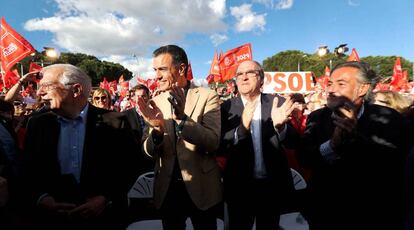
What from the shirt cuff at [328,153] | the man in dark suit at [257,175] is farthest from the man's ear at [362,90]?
the man in dark suit at [257,175]

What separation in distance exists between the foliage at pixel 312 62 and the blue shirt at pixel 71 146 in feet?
203

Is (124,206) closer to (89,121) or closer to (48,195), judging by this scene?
(48,195)

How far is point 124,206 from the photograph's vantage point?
2209 millimetres

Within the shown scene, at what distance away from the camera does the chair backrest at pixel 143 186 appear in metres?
Answer: 3.19

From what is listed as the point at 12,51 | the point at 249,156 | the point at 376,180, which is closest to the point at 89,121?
the point at 249,156

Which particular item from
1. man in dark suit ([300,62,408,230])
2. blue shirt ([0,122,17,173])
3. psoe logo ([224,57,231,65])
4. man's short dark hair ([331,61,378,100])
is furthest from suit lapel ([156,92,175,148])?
psoe logo ([224,57,231,65])

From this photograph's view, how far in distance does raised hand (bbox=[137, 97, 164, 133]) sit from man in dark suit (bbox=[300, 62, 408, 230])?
1.09 m

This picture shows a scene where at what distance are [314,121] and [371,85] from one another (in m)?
0.45

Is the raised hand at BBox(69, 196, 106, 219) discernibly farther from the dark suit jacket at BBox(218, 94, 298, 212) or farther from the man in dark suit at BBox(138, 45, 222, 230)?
the dark suit jacket at BBox(218, 94, 298, 212)

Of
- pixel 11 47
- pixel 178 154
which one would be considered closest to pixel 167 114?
pixel 178 154

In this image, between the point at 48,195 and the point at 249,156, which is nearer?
the point at 48,195

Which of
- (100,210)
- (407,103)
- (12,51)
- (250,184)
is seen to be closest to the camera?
(100,210)

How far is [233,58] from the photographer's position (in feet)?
32.7

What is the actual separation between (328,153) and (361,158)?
0.70 ft
